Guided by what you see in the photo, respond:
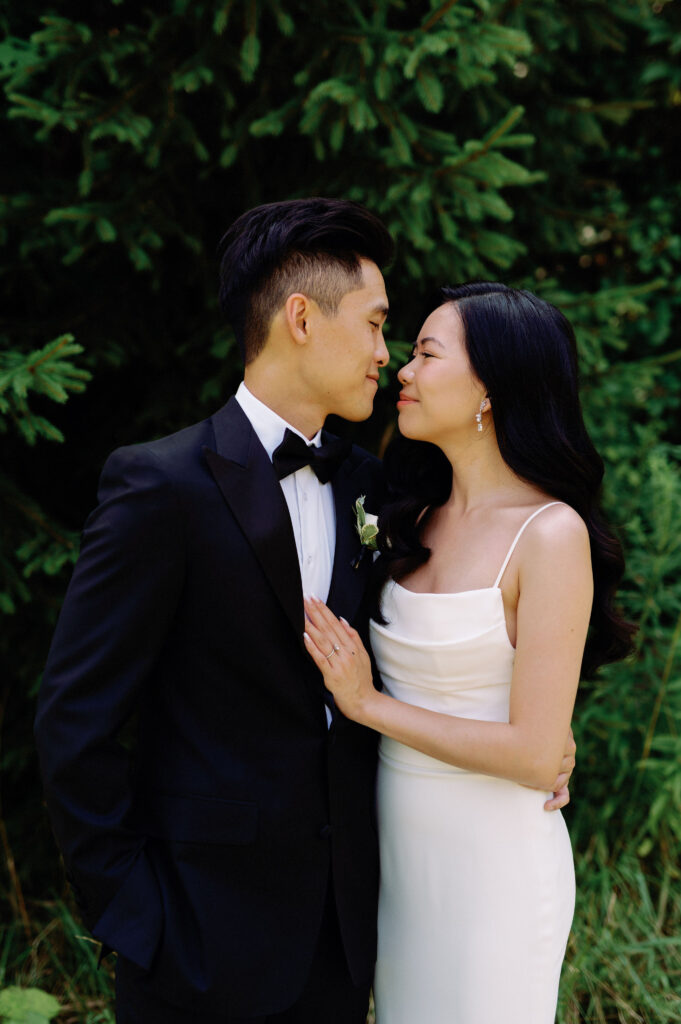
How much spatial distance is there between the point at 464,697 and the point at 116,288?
2.37m

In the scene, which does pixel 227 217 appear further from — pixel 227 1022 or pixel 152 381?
pixel 227 1022

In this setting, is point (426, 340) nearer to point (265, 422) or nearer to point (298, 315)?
point (298, 315)

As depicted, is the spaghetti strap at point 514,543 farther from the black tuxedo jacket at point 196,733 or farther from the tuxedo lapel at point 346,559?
the black tuxedo jacket at point 196,733

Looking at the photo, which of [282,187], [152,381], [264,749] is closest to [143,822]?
[264,749]

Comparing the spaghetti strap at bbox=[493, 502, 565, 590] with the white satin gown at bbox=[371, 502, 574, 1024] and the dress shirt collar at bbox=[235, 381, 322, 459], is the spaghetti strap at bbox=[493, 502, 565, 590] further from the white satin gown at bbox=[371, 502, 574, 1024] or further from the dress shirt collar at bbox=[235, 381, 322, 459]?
the dress shirt collar at bbox=[235, 381, 322, 459]

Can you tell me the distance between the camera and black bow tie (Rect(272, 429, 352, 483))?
206 centimetres

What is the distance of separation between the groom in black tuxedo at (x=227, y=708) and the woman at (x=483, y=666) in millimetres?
161

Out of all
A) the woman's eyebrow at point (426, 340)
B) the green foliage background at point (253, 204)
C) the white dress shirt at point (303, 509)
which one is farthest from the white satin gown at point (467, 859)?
the green foliage background at point (253, 204)

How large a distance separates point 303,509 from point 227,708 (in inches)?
21.3

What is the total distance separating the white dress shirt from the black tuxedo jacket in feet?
0.39

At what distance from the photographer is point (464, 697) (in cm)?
221

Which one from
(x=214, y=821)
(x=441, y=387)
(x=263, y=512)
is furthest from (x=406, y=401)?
(x=214, y=821)

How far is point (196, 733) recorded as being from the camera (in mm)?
1951

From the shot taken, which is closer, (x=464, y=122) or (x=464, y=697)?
(x=464, y=697)
